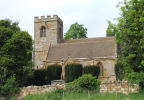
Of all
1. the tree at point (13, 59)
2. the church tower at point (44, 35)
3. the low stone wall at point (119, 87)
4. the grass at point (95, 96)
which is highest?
the church tower at point (44, 35)

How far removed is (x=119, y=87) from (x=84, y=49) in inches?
583

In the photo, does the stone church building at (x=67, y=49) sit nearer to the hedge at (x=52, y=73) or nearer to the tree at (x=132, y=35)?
the hedge at (x=52, y=73)

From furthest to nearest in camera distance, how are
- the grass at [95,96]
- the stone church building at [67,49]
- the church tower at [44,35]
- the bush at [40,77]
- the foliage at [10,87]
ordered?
the church tower at [44,35] < the stone church building at [67,49] < the bush at [40,77] < the foliage at [10,87] < the grass at [95,96]

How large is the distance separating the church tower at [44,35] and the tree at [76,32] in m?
8.04

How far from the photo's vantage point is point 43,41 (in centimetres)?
3438

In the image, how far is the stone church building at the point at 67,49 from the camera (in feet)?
90.7

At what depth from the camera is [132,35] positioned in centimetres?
1553

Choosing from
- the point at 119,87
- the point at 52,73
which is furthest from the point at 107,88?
the point at 52,73

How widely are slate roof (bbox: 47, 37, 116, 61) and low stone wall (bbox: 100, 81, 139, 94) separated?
11.9 meters

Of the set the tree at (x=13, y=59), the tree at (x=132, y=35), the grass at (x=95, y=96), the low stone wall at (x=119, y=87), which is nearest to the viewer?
the grass at (x=95, y=96)

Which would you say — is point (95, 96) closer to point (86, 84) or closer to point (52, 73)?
point (86, 84)

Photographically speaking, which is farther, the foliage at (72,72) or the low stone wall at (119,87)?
the foliage at (72,72)

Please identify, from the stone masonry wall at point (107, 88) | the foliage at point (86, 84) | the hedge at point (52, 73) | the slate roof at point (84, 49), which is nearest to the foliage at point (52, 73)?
the hedge at point (52, 73)

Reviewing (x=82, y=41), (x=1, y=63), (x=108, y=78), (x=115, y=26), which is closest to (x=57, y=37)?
(x=82, y=41)
